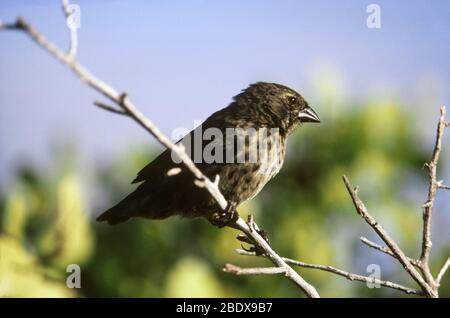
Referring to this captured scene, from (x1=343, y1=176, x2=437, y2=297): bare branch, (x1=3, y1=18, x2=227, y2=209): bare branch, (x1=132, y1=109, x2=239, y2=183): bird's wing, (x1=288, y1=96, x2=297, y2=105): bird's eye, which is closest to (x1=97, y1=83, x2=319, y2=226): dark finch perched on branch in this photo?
(x1=132, y1=109, x2=239, y2=183): bird's wing

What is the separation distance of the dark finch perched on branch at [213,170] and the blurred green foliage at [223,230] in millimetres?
276

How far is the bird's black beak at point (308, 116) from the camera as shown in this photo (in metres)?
4.12

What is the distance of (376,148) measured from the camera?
4.30 m

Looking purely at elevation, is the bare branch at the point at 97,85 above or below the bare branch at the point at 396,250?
above

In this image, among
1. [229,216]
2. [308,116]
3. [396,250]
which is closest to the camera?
[396,250]

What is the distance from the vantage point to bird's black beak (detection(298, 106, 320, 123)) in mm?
4121

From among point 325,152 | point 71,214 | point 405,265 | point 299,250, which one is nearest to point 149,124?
point 405,265

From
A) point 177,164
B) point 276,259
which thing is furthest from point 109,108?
point 177,164

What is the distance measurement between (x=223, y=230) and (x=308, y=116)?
2.91 ft

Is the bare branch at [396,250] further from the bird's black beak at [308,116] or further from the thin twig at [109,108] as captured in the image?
the bird's black beak at [308,116]

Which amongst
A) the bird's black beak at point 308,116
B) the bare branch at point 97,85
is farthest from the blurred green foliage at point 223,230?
the bare branch at point 97,85

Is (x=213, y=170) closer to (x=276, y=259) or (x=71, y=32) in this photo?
(x=276, y=259)

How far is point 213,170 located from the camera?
3.46 metres

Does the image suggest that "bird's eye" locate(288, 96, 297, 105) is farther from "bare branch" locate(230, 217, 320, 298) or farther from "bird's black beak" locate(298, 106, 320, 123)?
"bare branch" locate(230, 217, 320, 298)
